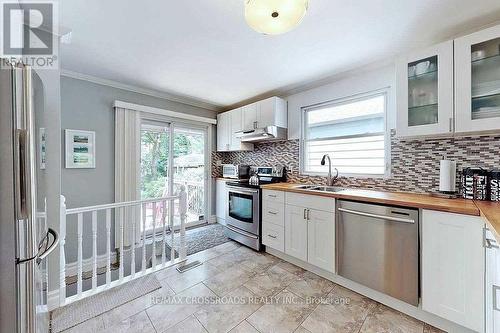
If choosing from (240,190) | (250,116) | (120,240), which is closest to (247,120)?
(250,116)

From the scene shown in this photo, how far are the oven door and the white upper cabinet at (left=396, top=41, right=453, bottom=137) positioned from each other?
6.07 feet

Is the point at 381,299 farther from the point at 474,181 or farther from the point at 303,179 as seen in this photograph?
the point at 303,179

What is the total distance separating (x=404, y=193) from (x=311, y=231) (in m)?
1.02

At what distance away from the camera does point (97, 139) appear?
2.83m

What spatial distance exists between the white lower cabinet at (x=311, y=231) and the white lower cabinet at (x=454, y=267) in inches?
29.0

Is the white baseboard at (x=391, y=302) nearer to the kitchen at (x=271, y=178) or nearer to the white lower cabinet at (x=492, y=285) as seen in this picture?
the kitchen at (x=271, y=178)

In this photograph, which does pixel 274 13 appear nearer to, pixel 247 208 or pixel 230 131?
pixel 247 208

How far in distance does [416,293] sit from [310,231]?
3.13 ft

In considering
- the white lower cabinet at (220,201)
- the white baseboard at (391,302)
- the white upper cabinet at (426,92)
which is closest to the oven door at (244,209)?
the white lower cabinet at (220,201)

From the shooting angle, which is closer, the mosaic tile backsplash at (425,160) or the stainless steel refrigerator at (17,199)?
the stainless steel refrigerator at (17,199)

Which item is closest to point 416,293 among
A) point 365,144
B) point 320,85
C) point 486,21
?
point 365,144

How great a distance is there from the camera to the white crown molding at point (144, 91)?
265 centimetres
